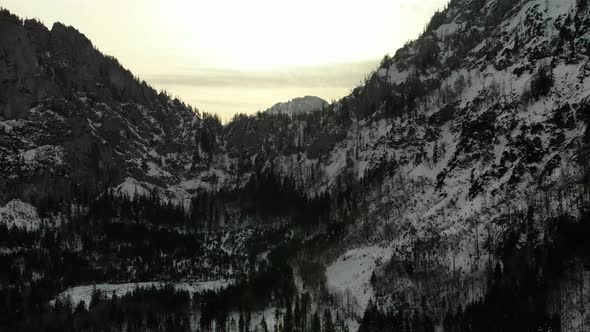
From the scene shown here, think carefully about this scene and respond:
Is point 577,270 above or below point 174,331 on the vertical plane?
above

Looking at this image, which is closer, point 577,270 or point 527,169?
point 577,270

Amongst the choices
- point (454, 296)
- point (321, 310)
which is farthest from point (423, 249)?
point (321, 310)

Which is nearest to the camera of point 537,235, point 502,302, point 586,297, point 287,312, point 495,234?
point 586,297

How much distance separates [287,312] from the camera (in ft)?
626

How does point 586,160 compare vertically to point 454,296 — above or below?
above

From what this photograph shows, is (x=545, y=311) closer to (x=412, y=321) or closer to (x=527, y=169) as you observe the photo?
(x=412, y=321)

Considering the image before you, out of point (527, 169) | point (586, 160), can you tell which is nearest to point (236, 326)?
point (527, 169)

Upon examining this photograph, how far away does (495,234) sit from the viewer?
179m

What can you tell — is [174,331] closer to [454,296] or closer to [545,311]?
[454,296]

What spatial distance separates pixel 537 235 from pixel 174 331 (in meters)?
108

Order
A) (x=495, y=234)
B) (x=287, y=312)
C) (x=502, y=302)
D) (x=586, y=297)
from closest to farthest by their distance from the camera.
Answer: (x=586, y=297)
(x=502, y=302)
(x=495, y=234)
(x=287, y=312)

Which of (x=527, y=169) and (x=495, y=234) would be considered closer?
(x=495, y=234)

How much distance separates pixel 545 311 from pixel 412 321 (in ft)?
124

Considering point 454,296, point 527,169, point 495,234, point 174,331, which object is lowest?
point 174,331
